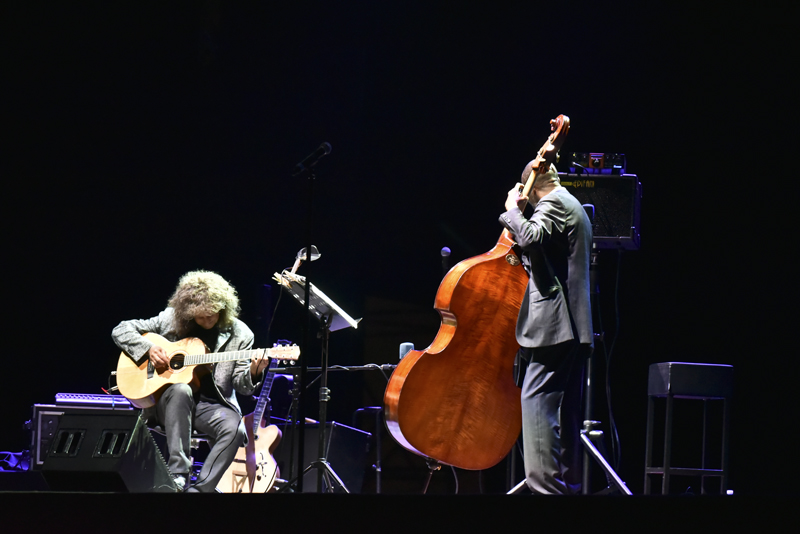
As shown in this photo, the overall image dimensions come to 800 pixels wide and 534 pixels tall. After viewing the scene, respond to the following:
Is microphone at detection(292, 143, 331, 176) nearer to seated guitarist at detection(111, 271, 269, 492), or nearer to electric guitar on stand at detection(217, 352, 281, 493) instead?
seated guitarist at detection(111, 271, 269, 492)

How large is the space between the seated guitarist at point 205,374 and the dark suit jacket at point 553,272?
A: 1.96 meters

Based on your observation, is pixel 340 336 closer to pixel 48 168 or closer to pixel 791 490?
pixel 48 168

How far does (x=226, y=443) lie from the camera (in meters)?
4.52

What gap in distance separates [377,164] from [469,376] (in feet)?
9.26

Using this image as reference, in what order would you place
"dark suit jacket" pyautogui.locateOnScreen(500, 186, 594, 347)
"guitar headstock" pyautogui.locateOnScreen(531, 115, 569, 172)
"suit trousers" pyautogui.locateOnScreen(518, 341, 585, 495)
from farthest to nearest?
"guitar headstock" pyautogui.locateOnScreen(531, 115, 569, 172), "dark suit jacket" pyautogui.locateOnScreen(500, 186, 594, 347), "suit trousers" pyautogui.locateOnScreen(518, 341, 585, 495)

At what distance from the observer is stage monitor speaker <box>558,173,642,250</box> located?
4379 millimetres

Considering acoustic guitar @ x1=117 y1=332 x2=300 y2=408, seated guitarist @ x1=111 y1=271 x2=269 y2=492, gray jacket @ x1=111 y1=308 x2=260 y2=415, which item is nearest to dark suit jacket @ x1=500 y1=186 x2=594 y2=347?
acoustic guitar @ x1=117 y1=332 x2=300 y2=408

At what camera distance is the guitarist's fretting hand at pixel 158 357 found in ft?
14.9

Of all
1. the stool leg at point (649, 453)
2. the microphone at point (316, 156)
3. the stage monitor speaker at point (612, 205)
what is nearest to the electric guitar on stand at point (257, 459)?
the microphone at point (316, 156)

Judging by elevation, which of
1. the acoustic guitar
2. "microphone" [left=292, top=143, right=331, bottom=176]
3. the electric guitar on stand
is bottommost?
the electric guitar on stand

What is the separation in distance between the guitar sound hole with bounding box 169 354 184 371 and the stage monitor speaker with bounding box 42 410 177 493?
5.62ft

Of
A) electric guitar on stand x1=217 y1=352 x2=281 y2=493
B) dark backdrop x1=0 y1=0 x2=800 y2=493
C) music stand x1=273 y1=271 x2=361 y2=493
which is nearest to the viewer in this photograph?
music stand x1=273 y1=271 x2=361 y2=493

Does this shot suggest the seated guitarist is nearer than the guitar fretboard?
Yes

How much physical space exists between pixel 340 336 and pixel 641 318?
2.31 m
